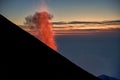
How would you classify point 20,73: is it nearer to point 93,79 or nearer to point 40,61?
point 40,61

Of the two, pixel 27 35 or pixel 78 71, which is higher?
pixel 27 35

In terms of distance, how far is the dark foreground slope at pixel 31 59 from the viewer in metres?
2.55

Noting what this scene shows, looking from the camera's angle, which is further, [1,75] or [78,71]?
[78,71]

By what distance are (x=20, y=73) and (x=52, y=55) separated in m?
0.37

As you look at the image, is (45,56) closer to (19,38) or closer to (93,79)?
(19,38)

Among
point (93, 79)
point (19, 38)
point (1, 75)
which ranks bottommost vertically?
point (1, 75)

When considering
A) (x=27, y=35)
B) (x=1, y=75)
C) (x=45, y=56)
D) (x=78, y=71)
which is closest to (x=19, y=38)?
(x=27, y=35)

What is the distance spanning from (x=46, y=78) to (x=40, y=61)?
0.21m

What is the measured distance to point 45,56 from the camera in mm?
2711

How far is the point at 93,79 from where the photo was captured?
2699 mm

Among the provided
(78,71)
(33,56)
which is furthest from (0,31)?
(78,71)

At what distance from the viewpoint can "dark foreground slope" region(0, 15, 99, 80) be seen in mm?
2555

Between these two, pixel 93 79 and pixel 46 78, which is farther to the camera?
pixel 93 79

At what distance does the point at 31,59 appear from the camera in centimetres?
265
